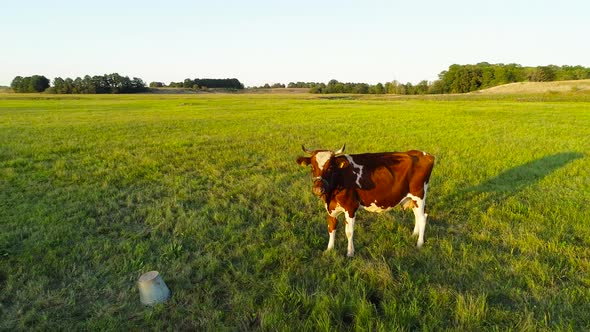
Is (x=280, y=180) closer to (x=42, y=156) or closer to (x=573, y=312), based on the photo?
(x=573, y=312)

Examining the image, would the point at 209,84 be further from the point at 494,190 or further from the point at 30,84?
the point at 494,190

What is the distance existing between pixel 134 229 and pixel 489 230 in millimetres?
6315

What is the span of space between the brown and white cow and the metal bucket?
2.37 metres

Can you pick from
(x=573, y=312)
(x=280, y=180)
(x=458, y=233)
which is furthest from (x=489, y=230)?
(x=280, y=180)

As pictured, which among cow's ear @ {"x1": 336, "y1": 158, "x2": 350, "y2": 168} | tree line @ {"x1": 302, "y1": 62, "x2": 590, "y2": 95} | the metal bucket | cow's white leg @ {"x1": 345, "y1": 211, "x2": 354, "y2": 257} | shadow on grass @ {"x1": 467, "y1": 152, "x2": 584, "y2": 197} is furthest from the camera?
tree line @ {"x1": 302, "y1": 62, "x2": 590, "y2": 95}

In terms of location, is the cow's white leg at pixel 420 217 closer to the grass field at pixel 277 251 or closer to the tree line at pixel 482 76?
the grass field at pixel 277 251

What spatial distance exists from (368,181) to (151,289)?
327cm

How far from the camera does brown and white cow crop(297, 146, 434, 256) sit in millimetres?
4977

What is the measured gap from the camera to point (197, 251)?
541 centimetres

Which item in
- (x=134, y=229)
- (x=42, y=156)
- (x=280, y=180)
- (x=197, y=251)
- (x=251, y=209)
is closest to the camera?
(x=197, y=251)

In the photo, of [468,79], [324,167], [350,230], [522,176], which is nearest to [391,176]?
[350,230]

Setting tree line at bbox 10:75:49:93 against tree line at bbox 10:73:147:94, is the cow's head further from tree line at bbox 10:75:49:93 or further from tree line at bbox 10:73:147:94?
tree line at bbox 10:75:49:93

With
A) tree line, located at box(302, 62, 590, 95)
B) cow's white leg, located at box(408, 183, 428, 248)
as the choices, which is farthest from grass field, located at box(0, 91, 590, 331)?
tree line, located at box(302, 62, 590, 95)

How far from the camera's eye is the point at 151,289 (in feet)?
13.2
